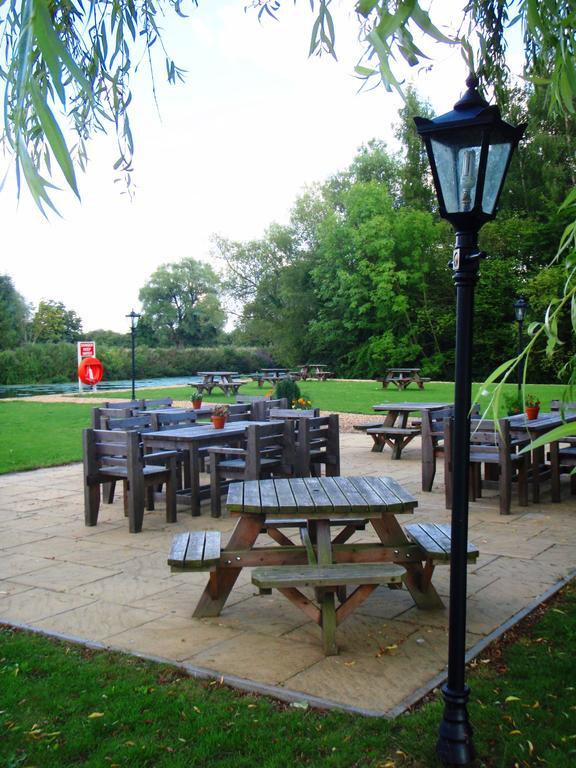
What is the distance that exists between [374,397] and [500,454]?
49.9ft

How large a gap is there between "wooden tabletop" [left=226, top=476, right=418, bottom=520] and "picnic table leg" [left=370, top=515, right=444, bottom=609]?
17cm

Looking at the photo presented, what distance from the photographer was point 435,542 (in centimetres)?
412

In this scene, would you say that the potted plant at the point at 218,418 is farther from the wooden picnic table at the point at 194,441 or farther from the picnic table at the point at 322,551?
the picnic table at the point at 322,551

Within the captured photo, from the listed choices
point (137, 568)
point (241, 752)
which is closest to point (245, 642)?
point (241, 752)

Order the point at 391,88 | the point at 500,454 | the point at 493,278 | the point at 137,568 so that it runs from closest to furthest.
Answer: the point at 391,88, the point at 137,568, the point at 500,454, the point at 493,278

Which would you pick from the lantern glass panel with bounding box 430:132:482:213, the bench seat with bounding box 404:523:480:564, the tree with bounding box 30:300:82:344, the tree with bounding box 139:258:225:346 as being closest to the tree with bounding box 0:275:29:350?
the tree with bounding box 30:300:82:344

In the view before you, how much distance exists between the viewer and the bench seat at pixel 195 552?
12.6 feet

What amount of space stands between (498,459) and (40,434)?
9911mm

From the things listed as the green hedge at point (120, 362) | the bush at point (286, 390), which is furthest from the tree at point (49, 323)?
the bush at point (286, 390)

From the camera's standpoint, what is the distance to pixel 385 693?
3240mm

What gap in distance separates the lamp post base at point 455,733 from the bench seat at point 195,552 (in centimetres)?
152

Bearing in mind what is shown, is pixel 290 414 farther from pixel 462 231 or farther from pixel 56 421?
pixel 56 421

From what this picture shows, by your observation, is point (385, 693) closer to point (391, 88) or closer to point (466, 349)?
point (466, 349)

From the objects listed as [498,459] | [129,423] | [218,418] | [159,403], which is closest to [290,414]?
[218,418]
